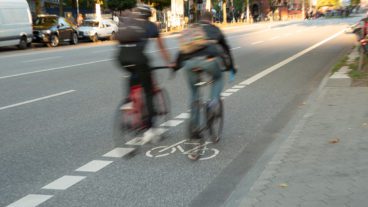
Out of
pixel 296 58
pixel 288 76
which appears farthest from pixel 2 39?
pixel 288 76

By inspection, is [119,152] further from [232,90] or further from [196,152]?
[232,90]

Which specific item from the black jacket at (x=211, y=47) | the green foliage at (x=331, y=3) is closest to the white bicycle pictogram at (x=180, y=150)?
the black jacket at (x=211, y=47)

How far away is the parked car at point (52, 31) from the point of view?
103 feet

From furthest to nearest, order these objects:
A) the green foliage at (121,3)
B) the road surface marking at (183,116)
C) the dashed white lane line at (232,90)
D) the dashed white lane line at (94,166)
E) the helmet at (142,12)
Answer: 1. the green foliage at (121,3)
2. the dashed white lane line at (232,90)
3. the road surface marking at (183,116)
4. the helmet at (142,12)
5. the dashed white lane line at (94,166)

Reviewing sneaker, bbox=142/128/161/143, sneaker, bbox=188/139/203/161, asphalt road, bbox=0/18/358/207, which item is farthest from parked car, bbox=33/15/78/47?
sneaker, bbox=188/139/203/161

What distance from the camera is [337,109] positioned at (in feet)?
27.2

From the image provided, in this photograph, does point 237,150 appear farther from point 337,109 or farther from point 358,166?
point 337,109

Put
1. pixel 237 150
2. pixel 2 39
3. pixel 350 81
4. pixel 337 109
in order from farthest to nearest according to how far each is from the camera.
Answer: pixel 2 39, pixel 350 81, pixel 337 109, pixel 237 150

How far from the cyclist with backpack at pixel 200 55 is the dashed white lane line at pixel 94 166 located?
0.98 metres

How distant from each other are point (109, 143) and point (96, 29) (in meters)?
30.5

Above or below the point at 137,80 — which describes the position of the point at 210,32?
above

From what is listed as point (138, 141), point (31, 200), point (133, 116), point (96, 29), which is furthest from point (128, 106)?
point (96, 29)

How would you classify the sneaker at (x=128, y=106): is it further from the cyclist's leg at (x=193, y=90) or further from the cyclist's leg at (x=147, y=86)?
the cyclist's leg at (x=193, y=90)

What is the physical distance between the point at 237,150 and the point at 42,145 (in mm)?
2524
